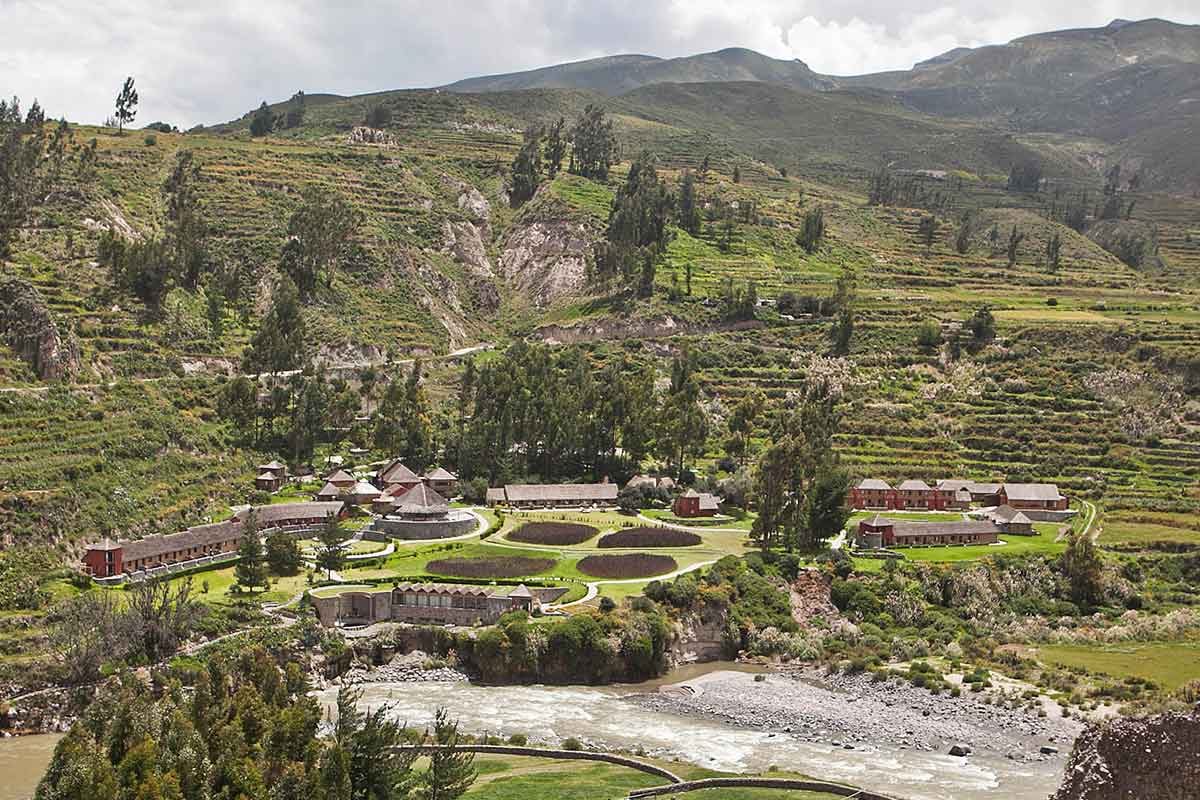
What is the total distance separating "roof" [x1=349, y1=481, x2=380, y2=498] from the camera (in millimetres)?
84000

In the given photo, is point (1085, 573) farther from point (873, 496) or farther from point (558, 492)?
point (558, 492)

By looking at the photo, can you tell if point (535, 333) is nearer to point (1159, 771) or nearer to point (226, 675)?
point (226, 675)

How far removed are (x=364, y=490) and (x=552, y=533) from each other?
53.6 ft

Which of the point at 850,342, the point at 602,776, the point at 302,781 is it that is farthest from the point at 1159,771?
the point at 850,342

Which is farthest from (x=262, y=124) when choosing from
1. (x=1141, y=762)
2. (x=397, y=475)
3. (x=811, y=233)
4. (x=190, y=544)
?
(x=1141, y=762)

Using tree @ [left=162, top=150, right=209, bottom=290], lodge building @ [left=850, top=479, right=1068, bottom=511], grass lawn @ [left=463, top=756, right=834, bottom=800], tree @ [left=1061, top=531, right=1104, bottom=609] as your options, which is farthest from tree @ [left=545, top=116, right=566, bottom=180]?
grass lawn @ [left=463, top=756, right=834, bottom=800]

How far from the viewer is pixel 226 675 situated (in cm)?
4300

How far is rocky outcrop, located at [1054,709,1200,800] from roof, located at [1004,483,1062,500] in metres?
63.2

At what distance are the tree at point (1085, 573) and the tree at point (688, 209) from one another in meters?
98.0

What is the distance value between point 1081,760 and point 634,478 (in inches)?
2568

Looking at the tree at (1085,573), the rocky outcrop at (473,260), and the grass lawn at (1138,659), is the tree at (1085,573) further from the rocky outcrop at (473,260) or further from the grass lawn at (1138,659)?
the rocky outcrop at (473,260)

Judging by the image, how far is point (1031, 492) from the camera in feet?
291

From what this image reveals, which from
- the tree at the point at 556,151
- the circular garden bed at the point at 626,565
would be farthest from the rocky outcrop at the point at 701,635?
the tree at the point at 556,151

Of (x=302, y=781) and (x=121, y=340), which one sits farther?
(x=121, y=340)
